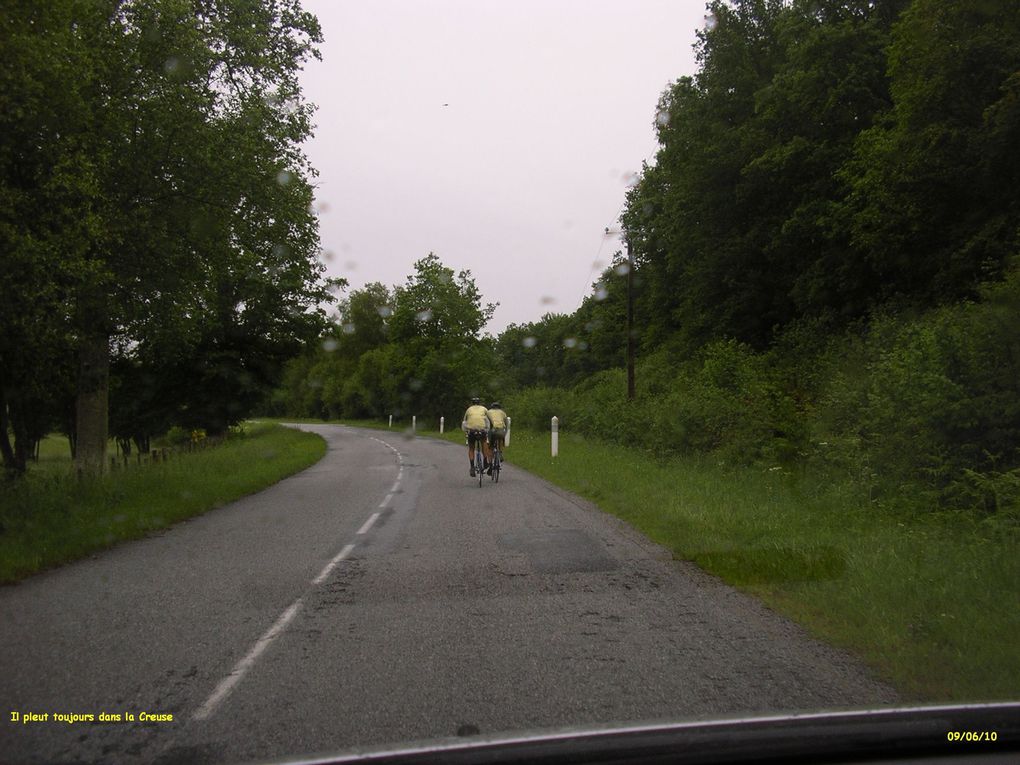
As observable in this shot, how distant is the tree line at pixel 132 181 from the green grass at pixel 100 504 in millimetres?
1619

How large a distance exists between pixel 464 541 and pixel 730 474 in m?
7.39

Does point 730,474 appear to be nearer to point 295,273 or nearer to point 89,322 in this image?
point 89,322

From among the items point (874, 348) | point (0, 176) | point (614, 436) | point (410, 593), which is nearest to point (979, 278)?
point (874, 348)

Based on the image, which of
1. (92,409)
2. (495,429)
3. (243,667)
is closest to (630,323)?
(495,429)

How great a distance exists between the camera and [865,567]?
725cm

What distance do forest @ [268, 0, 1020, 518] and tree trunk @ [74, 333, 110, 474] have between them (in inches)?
525

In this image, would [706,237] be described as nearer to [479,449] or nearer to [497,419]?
[497,419]

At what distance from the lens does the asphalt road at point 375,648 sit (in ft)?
13.8

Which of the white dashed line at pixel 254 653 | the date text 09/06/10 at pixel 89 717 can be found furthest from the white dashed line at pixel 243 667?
the date text 09/06/10 at pixel 89 717

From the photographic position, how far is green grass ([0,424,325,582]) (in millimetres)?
9602

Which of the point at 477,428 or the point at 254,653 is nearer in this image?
the point at 254,653

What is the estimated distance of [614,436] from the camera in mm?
26922

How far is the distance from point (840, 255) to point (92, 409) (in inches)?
820

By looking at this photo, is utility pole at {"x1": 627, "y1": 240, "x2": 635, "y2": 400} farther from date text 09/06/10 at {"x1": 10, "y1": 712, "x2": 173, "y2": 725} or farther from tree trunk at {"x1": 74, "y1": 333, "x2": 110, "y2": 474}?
date text 09/06/10 at {"x1": 10, "y1": 712, "x2": 173, "y2": 725}
